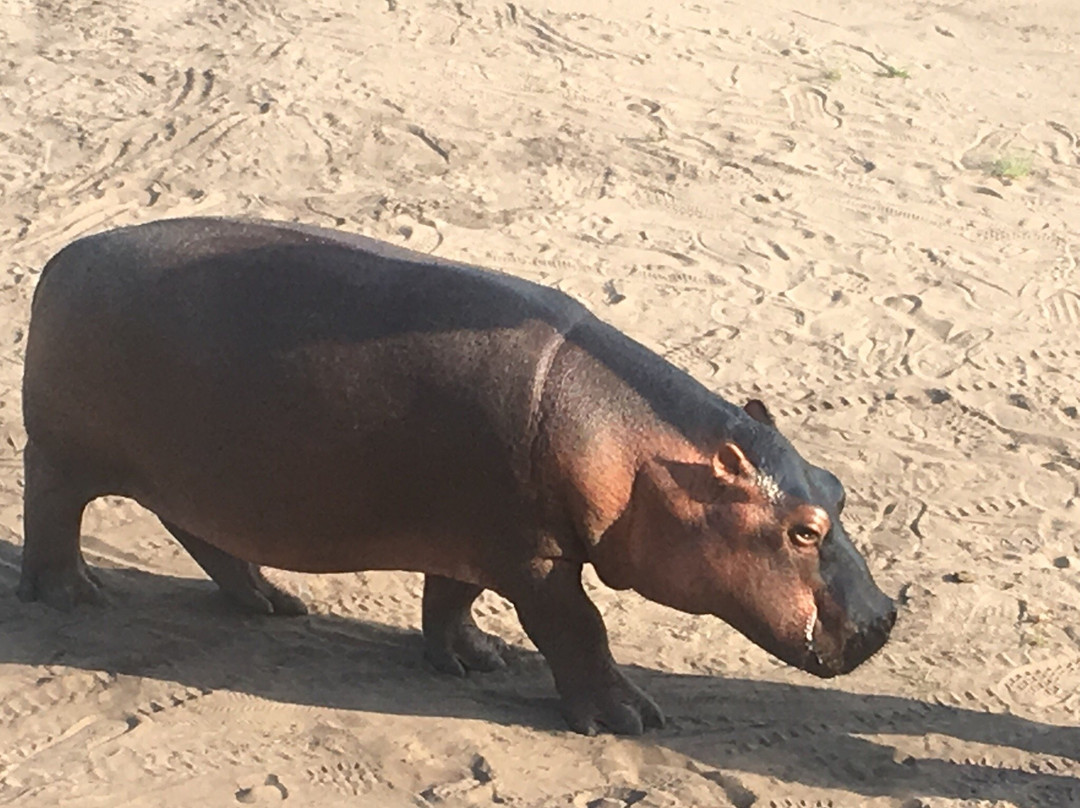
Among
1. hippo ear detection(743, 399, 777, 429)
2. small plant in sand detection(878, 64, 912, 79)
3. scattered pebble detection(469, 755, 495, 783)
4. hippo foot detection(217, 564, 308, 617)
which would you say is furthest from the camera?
small plant in sand detection(878, 64, 912, 79)

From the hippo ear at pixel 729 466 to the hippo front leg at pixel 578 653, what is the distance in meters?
0.56

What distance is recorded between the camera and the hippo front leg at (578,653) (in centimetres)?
485

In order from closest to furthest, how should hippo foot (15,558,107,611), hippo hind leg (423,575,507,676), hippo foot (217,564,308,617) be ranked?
hippo hind leg (423,575,507,676)
hippo foot (15,558,107,611)
hippo foot (217,564,308,617)

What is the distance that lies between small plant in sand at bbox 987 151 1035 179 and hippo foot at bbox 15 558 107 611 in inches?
285

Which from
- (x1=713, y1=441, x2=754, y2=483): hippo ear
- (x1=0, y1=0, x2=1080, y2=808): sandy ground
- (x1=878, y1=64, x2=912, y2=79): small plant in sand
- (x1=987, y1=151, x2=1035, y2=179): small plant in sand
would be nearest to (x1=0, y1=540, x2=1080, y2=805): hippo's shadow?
(x1=0, y1=0, x2=1080, y2=808): sandy ground

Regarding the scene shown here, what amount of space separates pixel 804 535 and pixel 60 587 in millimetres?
2675

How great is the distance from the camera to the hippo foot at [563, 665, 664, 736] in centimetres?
502

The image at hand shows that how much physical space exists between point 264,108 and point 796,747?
7037 millimetres

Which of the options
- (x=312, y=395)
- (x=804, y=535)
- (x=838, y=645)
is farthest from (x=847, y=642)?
(x=312, y=395)

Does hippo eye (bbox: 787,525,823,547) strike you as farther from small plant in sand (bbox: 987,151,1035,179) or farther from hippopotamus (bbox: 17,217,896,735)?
small plant in sand (bbox: 987,151,1035,179)

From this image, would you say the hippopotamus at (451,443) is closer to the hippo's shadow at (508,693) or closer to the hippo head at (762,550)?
the hippo head at (762,550)

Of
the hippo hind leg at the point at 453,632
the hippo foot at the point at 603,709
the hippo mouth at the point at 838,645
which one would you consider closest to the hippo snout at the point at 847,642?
the hippo mouth at the point at 838,645

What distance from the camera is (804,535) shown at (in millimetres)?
4656

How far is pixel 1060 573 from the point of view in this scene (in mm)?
6535
